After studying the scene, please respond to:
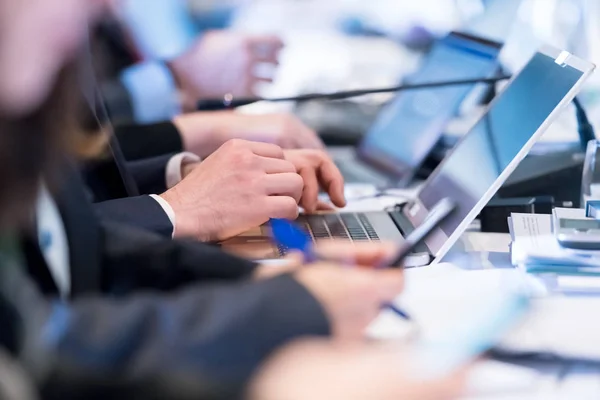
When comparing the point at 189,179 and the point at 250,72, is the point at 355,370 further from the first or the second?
the point at 250,72

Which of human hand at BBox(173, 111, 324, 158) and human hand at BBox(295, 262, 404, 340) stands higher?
human hand at BBox(295, 262, 404, 340)

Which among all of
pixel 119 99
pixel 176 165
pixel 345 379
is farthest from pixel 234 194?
pixel 119 99

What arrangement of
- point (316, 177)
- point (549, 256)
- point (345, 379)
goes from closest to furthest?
point (345, 379) → point (549, 256) → point (316, 177)

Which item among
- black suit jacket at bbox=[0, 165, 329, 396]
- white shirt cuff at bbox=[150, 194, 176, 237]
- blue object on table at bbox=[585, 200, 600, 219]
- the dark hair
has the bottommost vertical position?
white shirt cuff at bbox=[150, 194, 176, 237]

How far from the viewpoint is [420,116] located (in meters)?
1.16

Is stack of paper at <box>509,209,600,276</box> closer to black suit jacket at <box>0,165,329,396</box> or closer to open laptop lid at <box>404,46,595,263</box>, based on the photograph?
open laptop lid at <box>404,46,595,263</box>

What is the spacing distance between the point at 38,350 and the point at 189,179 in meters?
0.43

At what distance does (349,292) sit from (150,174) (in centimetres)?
52

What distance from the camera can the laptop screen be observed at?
755mm

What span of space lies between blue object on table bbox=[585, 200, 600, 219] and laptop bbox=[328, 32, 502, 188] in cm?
37

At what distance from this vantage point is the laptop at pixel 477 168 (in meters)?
0.74

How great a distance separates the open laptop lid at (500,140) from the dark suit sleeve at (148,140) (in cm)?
33

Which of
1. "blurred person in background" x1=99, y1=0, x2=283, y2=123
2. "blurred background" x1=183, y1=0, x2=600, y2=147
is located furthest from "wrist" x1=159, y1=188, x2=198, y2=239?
"blurred background" x1=183, y1=0, x2=600, y2=147

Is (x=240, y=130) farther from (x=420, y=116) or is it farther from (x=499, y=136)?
(x=499, y=136)
